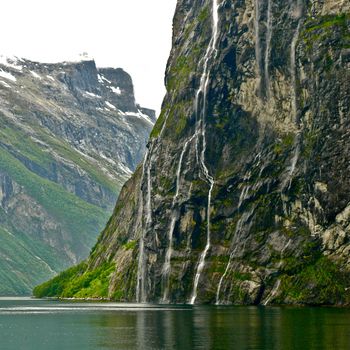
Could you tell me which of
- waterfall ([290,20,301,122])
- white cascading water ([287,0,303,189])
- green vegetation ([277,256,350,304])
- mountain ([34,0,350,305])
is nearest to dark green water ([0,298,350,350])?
green vegetation ([277,256,350,304])

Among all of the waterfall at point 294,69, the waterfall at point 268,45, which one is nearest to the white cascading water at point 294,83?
the waterfall at point 294,69

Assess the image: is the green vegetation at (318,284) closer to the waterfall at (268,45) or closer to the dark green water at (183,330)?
the dark green water at (183,330)

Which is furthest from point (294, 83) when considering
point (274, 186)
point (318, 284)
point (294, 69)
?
point (318, 284)

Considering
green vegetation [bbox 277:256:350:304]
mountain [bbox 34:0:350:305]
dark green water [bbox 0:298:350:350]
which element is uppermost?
mountain [bbox 34:0:350:305]

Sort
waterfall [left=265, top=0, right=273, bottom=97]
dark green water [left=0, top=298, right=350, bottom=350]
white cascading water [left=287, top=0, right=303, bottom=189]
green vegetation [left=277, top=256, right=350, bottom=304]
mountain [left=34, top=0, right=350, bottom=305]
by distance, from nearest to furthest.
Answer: dark green water [left=0, top=298, right=350, bottom=350]
green vegetation [left=277, top=256, right=350, bottom=304]
mountain [left=34, top=0, right=350, bottom=305]
white cascading water [left=287, top=0, right=303, bottom=189]
waterfall [left=265, top=0, right=273, bottom=97]

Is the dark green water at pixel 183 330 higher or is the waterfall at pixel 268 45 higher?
the waterfall at pixel 268 45

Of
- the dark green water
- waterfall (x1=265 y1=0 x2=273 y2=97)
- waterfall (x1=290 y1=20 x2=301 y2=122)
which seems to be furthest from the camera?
waterfall (x1=265 y1=0 x2=273 y2=97)

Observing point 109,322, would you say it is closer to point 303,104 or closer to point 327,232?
point 327,232

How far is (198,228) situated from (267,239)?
18079mm

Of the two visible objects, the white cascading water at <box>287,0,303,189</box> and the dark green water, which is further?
the white cascading water at <box>287,0,303,189</box>

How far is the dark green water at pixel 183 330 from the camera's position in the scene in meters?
91.4

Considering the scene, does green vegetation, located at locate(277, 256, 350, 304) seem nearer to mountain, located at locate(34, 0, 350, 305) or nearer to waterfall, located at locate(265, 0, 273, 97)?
mountain, located at locate(34, 0, 350, 305)

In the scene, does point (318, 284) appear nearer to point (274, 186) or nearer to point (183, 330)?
point (274, 186)

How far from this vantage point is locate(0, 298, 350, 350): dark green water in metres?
91.4
